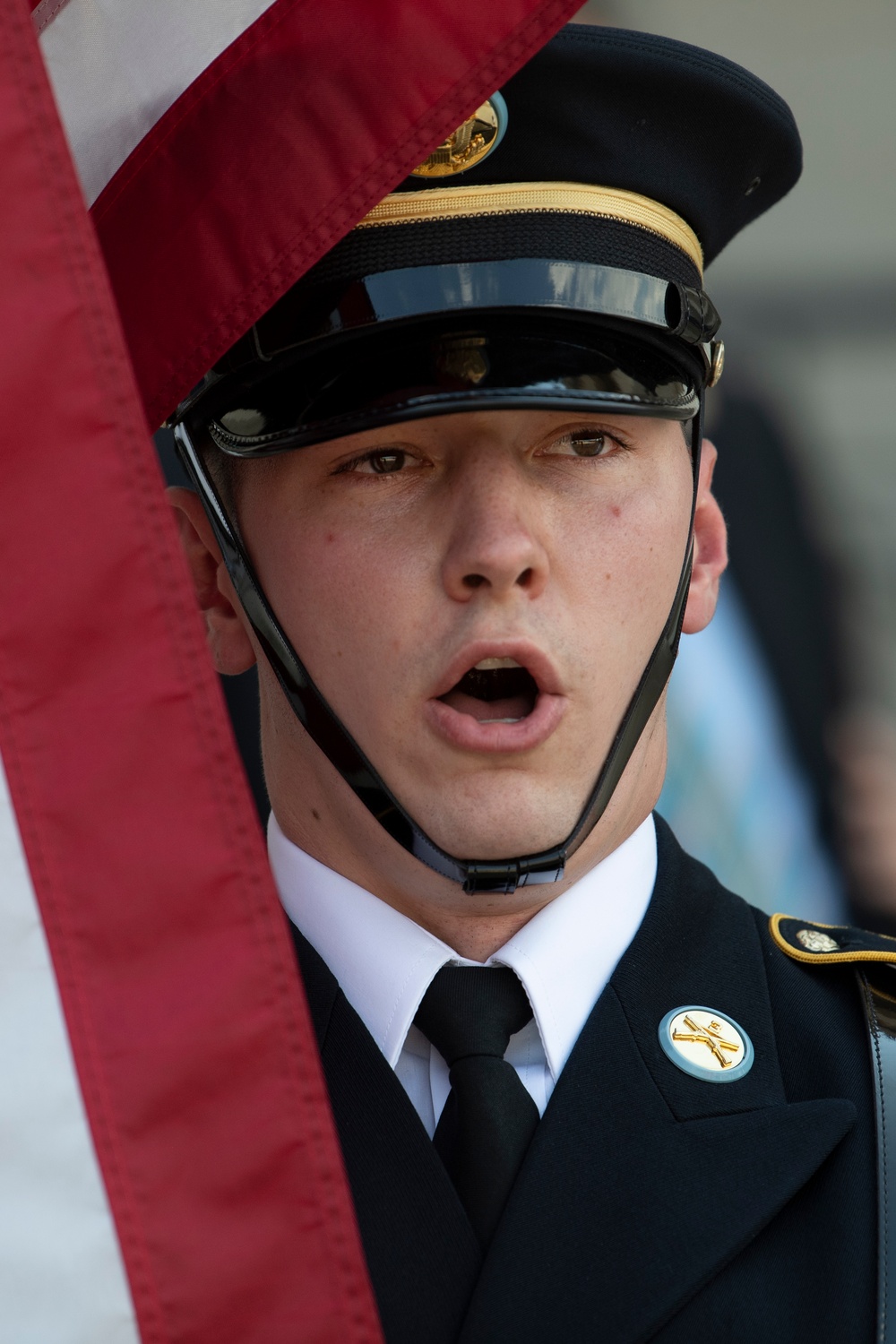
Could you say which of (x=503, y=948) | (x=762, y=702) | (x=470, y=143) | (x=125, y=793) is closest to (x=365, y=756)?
(x=503, y=948)

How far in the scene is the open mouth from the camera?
1775 millimetres

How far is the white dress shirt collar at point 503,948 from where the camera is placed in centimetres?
182

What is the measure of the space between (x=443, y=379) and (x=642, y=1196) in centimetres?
93

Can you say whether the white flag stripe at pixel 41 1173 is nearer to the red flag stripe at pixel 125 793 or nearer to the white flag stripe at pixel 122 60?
the red flag stripe at pixel 125 793

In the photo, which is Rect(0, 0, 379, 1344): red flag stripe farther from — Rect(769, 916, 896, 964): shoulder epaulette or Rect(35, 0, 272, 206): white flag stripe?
Rect(769, 916, 896, 964): shoulder epaulette

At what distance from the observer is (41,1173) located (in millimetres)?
1200

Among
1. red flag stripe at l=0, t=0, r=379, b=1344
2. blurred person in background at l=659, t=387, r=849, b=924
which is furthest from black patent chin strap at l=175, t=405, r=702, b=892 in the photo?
blurred person in background at l=659, t=387, r=849, b=924

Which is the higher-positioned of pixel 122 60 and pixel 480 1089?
pixel 122 60

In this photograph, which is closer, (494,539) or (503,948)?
(494,539)

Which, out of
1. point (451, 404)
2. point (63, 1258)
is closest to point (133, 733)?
point (63, 1258)

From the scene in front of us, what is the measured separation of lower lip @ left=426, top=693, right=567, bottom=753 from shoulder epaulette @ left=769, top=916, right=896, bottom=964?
1.77 feet

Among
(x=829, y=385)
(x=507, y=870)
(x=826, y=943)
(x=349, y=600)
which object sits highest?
(x=829, y=385)

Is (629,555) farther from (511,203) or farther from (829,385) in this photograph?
(829,385)

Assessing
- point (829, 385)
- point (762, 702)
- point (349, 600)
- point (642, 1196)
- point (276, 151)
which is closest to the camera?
point (276, 151)
